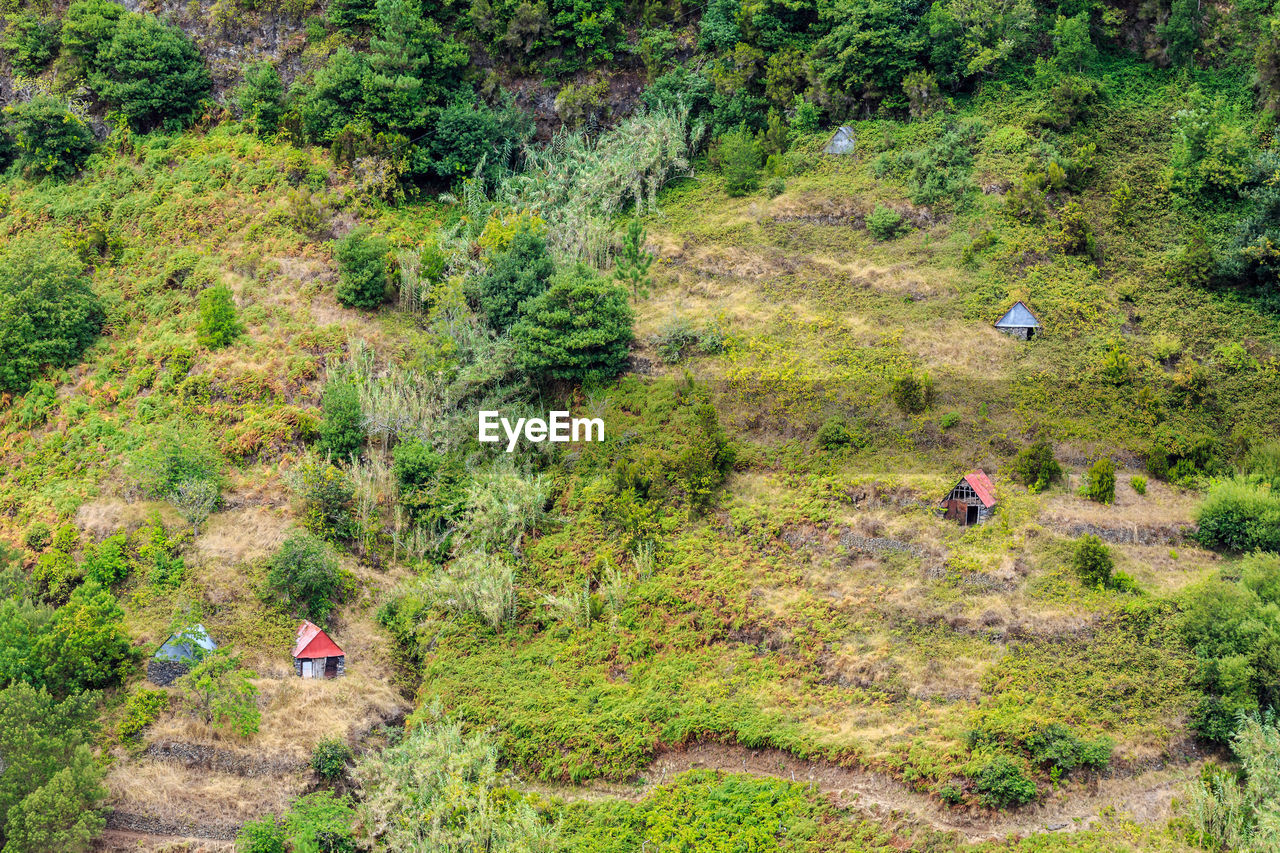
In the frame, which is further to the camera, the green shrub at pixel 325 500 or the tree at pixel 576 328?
the tree at pixel 576 328

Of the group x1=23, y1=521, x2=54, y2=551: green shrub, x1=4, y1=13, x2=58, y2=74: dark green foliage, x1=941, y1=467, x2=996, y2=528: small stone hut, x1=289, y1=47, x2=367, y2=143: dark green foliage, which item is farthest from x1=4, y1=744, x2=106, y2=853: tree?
x1=4, y1=13, x2=58, y2=74: dark green foliage

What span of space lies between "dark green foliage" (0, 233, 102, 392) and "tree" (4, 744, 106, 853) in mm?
15642

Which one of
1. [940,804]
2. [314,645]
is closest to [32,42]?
[314,645]

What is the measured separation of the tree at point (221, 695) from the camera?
32375 mm

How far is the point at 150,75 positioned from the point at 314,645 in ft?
79.9

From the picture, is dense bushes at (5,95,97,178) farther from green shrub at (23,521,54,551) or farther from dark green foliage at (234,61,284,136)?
green shrub at (23,521,54,551)

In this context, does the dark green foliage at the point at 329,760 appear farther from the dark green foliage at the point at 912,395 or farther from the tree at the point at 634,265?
the dark green foliage at the point at 912,395

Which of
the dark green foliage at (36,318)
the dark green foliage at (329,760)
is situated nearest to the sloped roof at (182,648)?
the dark green foliage at (329,760)

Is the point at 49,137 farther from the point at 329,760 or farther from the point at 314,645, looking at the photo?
the point at 329,760

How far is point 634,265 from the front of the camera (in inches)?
1670

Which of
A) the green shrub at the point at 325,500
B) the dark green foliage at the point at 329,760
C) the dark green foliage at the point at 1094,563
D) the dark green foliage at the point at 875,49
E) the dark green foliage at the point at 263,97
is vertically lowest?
the dark green foliage at the point at 329,760

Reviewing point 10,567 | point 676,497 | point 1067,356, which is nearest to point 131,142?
point 10,567

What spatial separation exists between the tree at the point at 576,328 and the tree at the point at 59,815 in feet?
53.0

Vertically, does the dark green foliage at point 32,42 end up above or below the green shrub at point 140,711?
above
